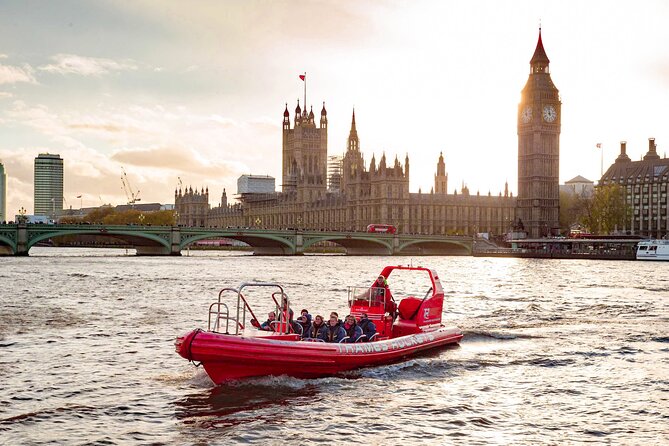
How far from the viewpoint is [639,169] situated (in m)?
183

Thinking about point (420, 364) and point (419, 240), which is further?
point (419, 240)

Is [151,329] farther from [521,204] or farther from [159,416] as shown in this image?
[521,204]

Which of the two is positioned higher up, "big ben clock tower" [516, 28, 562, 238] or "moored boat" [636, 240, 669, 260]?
"big ben clock tower" [516, 28, 562, 238]

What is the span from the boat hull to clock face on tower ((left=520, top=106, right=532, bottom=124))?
175m

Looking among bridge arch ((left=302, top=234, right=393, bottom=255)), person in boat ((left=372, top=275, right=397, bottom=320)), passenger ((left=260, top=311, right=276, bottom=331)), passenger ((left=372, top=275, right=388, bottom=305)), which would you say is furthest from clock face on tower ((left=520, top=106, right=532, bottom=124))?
passenger ((left=260, top=311, right=276, bottom=331))

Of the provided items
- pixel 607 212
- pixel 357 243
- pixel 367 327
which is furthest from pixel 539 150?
pixel 367 327

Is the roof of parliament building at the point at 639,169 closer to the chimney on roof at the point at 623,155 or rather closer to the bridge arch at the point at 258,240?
the chimney on roof at the point at 623,155

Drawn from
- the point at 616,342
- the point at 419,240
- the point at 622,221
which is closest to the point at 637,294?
the point at 616,342

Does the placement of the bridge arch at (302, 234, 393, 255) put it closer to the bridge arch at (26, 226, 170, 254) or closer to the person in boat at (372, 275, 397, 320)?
the bridge arch at (26, 226, 170, 254)

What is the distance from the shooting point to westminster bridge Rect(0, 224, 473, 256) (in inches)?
4360

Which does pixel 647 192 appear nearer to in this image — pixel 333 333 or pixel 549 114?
pixel 549 114

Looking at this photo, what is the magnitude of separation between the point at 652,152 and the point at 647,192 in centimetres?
1431

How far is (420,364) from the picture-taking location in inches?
1065

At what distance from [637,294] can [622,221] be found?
11415 centimetres
